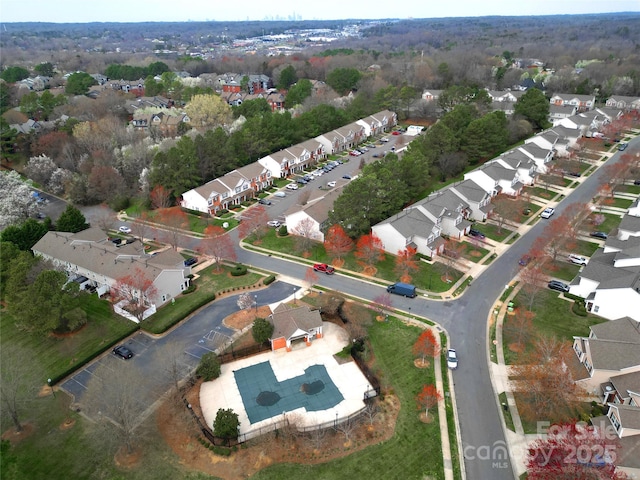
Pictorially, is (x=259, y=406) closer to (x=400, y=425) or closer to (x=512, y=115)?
(x=400, y=425)

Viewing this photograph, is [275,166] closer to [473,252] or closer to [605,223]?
[473,252]

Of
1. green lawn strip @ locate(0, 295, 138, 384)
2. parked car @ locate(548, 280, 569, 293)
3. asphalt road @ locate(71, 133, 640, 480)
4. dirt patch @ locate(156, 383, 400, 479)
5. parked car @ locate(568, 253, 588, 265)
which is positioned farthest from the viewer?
parked car @ locate(568, 253, 588, 265)

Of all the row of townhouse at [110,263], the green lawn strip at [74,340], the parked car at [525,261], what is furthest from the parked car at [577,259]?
the green lawn strip at [74,340]

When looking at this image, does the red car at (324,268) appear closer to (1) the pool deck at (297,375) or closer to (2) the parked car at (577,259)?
(1) the pool deck at (297,375)

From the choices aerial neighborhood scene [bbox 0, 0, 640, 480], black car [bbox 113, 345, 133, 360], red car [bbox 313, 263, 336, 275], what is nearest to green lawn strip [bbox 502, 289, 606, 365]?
aerial neighborhood scene [bbox 0, 0, 640, 480]

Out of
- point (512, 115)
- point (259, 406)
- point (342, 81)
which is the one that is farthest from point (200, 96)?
point (259, 406)

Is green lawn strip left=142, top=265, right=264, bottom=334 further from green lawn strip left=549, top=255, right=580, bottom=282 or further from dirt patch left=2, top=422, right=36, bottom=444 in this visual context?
green lawn strip left=549, top=255, right=580, bottom=282
